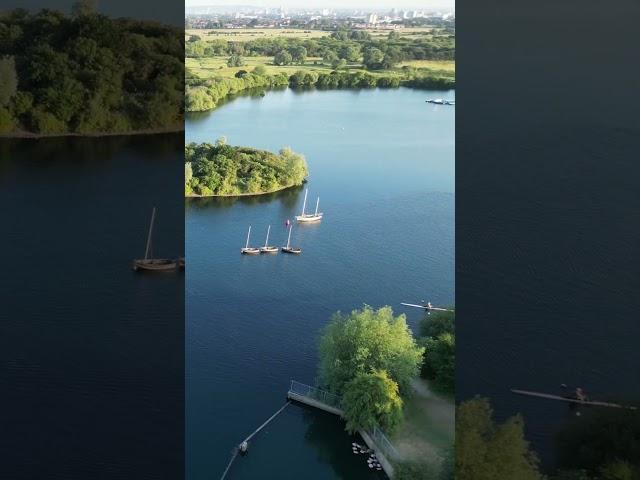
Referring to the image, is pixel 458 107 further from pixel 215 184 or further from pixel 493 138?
pixel 215 184

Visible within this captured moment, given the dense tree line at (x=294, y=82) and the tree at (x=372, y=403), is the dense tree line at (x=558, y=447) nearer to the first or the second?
the tree at (x=372, y=403)

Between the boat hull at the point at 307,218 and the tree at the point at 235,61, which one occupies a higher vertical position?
the tree at the point at 235,61

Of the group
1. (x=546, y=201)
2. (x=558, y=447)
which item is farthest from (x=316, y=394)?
(x=546, y=201)

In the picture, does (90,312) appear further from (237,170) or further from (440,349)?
(440,349)

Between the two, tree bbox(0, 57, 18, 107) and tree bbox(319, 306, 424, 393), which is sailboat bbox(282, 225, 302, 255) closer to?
tree bbox(319, 306, 424, 393)

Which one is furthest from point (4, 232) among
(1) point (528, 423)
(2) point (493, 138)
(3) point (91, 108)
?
(2) point (493, 138)

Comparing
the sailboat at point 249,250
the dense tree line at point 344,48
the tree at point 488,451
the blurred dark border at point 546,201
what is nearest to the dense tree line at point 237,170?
the sailboat at point 249,250

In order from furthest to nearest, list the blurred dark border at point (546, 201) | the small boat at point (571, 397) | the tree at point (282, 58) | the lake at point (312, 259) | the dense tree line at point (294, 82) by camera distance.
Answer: the blurred dark border at point (546, 201), the small boat at point (571, 397), the tree at point (282, 58), the dense tree line at point (294, 82), the lake at point (312, 259)

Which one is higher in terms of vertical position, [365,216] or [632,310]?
[365,216]
